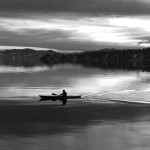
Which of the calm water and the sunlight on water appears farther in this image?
the sunlight on water

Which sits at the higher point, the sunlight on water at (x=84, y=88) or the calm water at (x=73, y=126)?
the calm water at (x=73, y=126)

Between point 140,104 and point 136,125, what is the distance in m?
20.5

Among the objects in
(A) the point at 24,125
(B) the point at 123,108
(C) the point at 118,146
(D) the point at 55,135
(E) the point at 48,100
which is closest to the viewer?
(C) the point at 118,146

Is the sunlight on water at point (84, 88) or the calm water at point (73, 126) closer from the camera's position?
the calm water at point (73, 126)

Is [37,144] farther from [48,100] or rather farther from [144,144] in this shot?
[48,100]

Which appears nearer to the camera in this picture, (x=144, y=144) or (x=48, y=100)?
(x=144, y=144)

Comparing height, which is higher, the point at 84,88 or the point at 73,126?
the point at 73,126

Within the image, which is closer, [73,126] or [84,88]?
[73,126]

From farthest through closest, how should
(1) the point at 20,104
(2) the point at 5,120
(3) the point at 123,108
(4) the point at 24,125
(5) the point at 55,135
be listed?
(1) the point at 20,104, (3) the point at 123,108, (2) the point at 5,120, (4) the point at 24,125, (5) the point at 55,135

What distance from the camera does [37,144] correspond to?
3142 cm

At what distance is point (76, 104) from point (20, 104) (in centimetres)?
914

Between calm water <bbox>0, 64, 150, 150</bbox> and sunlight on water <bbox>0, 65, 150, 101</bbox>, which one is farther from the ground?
calm water <bbox>0, 64, 150, 150</bbox>

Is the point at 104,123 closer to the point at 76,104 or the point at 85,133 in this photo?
the point at 85,133

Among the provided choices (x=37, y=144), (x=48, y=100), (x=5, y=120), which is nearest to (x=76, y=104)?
(x=48, y=100)
